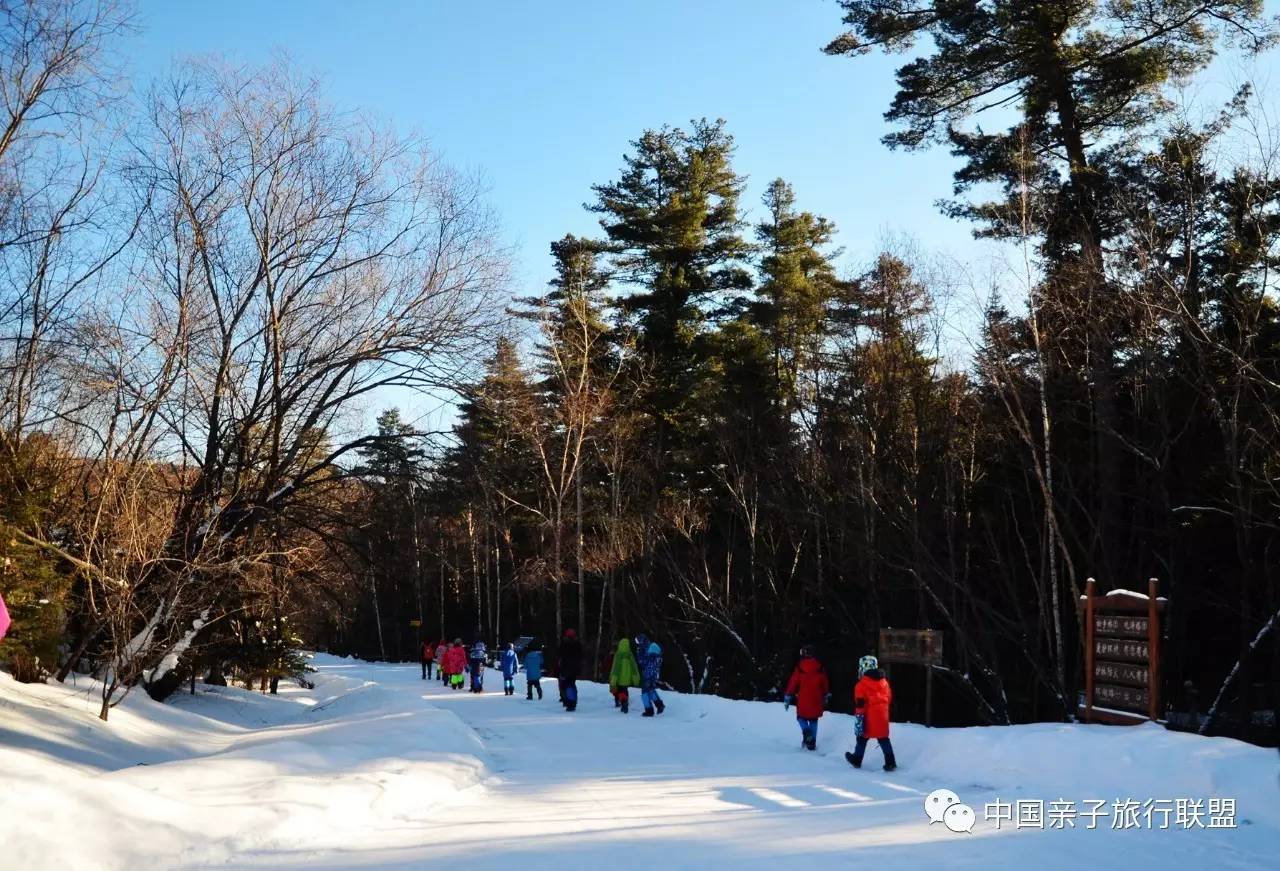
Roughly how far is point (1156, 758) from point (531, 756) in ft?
25.3

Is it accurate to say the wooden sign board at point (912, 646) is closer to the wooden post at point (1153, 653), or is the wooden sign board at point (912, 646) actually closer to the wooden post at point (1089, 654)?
the wooden post at point (1089, 654)

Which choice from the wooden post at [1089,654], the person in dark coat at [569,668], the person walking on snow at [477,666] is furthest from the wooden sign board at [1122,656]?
the person walking on snow at [477,666]

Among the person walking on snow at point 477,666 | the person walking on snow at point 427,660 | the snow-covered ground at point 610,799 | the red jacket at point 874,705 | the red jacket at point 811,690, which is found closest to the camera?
the snow-covered ground at point 610,799

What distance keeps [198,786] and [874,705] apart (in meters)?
7.12

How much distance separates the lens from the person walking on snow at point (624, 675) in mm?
21953

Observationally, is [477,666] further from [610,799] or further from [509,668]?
[610,799]

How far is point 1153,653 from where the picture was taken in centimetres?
1286

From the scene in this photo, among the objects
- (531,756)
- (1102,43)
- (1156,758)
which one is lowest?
(531,756)

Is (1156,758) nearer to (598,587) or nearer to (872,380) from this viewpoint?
(872,380)

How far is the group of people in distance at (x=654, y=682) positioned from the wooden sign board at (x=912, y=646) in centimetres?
116

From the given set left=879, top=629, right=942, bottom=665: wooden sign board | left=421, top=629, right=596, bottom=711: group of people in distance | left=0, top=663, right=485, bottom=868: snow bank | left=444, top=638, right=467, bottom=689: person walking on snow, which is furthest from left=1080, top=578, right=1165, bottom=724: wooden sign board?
left=444, top=638, right=467, bottom=689: person walking on snow

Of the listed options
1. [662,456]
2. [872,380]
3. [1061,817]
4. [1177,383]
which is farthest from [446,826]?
[662,456]

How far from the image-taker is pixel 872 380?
30.2 m

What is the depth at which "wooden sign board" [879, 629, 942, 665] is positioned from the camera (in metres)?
17.0
